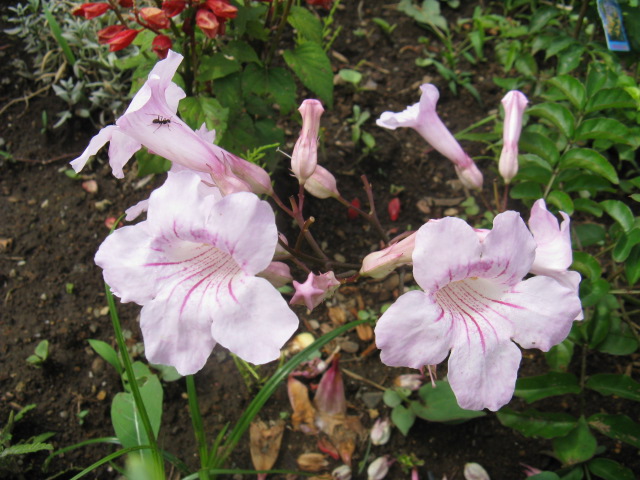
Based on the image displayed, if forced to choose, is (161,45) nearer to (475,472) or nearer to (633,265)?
(633,265)


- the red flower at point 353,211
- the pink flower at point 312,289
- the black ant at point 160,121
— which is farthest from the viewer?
the red flower at point 353,211

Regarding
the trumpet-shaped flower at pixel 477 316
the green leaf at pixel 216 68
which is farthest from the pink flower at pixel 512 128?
the green leaf at pixel 216 68

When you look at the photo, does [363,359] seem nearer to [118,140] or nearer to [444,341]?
[444,341]

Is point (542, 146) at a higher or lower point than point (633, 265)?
higher

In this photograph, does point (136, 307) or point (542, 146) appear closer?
point (542, 146)

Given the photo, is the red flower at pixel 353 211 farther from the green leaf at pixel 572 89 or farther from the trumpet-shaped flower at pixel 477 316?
the trumpet-shaped flower at pixel 477 316

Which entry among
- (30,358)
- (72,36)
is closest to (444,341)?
(30,358)

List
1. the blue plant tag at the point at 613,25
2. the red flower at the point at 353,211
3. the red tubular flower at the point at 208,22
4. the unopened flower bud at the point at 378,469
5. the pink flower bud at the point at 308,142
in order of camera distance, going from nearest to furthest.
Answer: the pink flower bud at the point at 308,142 → the red tubular flower at the point at 208,22 → the unopened flower bud at the point at 378,469 → the blue plant tag at the point at 613,25 → the red flower at the point at 353,211

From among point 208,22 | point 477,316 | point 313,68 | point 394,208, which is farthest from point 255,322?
point 394,208
